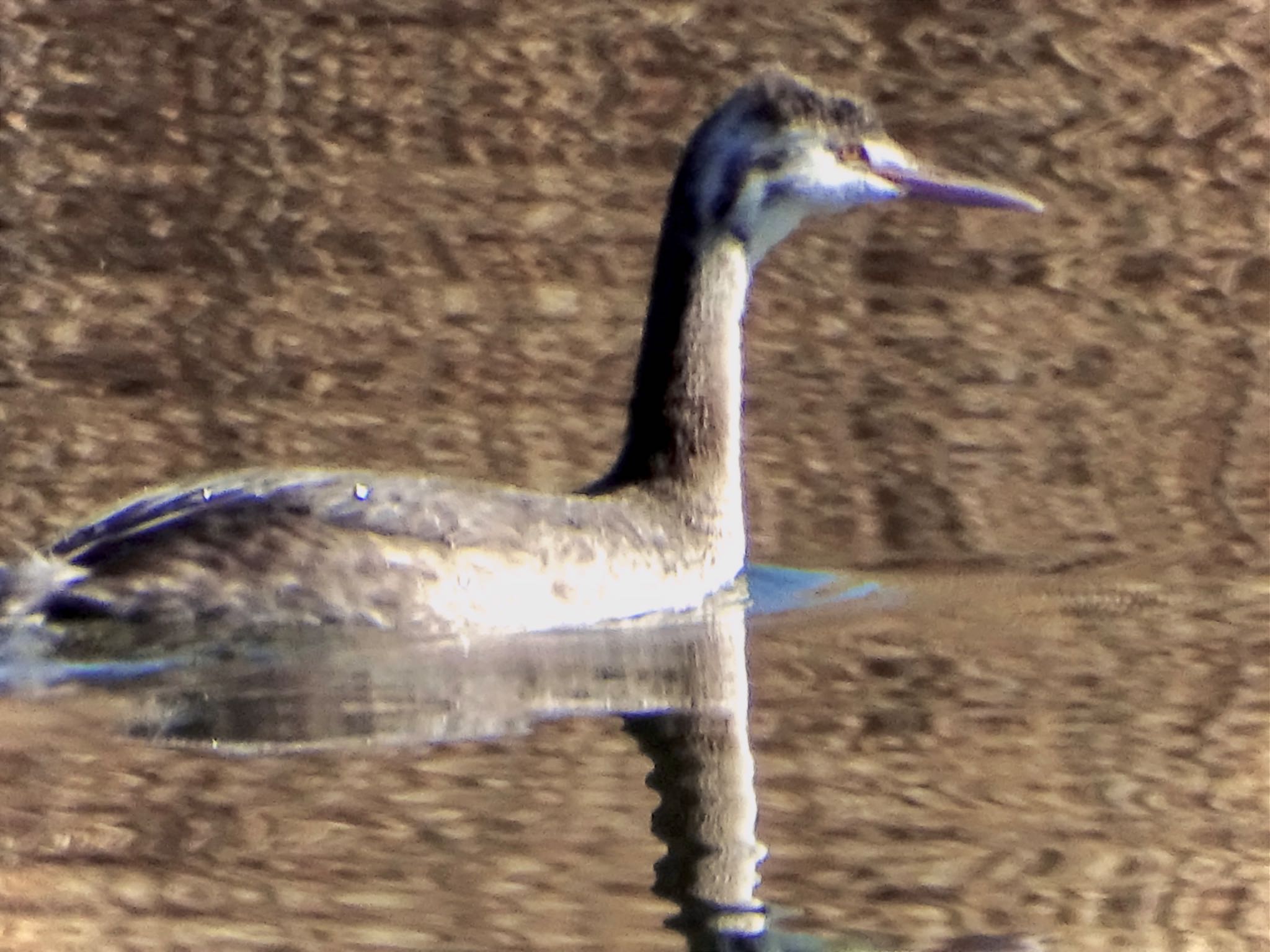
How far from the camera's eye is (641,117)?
21.1 feet

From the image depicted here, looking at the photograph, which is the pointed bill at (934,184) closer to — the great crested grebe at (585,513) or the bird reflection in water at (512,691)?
the great crested grebe at (585,513)

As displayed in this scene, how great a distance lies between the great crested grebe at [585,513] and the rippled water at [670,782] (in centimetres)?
10

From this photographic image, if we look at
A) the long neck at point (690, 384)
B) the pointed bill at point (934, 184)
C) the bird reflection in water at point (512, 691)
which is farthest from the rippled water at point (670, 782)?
the pointed bill at point (934, 184)

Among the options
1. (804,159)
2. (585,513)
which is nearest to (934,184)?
(804,159)

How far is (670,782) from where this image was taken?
4.46m

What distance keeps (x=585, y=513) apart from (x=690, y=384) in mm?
548

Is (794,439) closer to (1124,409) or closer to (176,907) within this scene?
(1124,409)

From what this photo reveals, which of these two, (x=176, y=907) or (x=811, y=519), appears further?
(x=811, y=519)

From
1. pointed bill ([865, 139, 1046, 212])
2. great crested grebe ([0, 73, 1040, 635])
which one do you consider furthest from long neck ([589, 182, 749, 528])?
pointed bill ([865, 139, 1046, 212])

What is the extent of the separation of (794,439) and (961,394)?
0.41m

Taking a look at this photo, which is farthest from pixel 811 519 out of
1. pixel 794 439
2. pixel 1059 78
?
pixel 1059 78

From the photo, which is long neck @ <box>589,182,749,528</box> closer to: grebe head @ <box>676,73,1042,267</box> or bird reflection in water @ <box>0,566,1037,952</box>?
grebe head @ <box>676,73,1042,267</box>

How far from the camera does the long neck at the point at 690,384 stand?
21.3 feet

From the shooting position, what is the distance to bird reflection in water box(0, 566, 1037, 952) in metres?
4.12
